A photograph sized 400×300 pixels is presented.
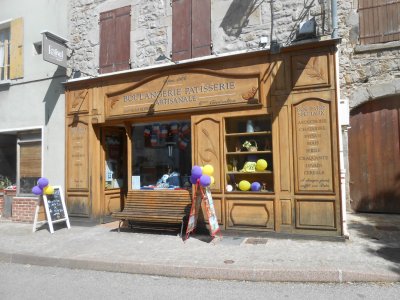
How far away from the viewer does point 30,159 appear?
10.2 m

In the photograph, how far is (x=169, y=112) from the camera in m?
8.16

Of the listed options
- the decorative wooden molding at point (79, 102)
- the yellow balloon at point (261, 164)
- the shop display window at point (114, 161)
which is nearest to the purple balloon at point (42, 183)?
the shop display window at point (114, 161)

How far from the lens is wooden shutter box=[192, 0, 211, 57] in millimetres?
8055

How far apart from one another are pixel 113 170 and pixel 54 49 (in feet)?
11.2

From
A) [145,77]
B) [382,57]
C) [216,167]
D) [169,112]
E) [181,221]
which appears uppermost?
[382,57]

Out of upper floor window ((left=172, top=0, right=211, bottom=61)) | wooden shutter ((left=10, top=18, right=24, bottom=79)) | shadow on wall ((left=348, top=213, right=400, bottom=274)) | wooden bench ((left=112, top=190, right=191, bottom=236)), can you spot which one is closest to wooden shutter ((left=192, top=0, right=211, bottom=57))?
upper floor window ((left=172, top=0, right=211, bottom=61))

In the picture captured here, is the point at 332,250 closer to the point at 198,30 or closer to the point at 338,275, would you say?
the point at 338,275

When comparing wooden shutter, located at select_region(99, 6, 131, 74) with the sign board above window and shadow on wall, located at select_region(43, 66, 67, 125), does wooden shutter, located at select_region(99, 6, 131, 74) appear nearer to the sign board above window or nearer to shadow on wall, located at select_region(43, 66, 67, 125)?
the sign board above window

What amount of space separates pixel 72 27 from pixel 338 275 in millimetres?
8703

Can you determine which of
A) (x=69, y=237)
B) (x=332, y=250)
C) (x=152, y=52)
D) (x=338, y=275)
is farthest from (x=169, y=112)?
(x=338, y=275)

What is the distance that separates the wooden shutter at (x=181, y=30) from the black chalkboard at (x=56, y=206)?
4286 mm

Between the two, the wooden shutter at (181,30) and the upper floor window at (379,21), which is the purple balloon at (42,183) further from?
the upper floor window at (379,21)

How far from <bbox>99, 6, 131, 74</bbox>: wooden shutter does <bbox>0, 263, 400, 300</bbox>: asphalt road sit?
5.30 m

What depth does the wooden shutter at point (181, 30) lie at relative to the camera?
8227 mm
